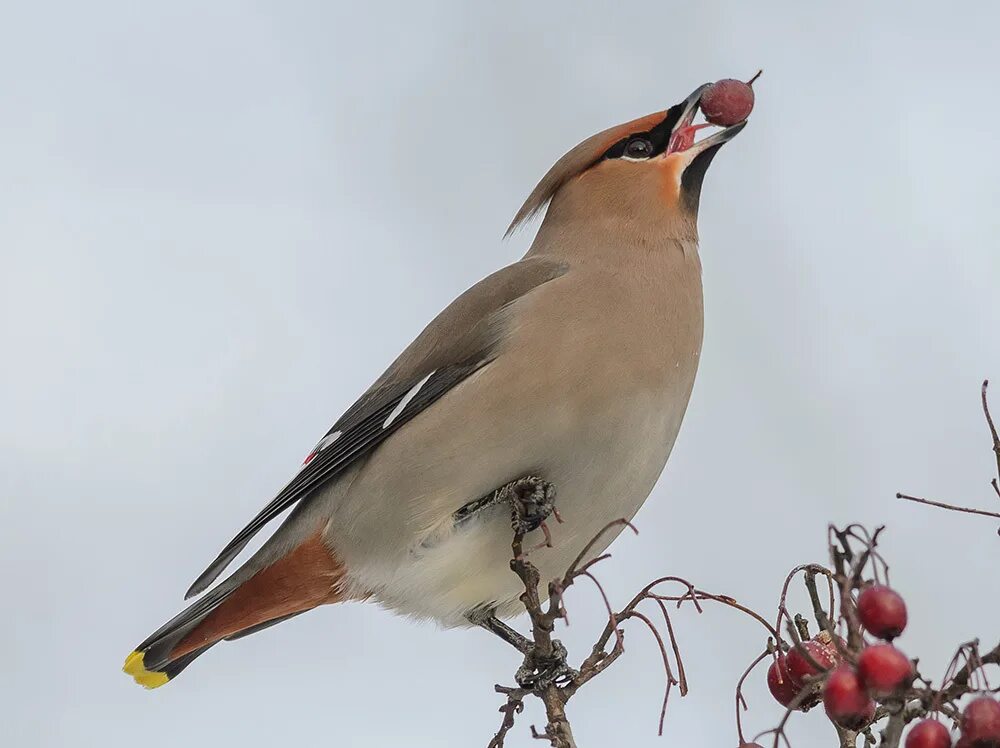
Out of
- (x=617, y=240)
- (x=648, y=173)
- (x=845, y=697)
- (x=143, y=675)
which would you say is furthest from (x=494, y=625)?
(x=845, y=697)

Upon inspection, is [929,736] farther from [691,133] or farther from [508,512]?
[691,133]

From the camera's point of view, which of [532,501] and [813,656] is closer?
[813,656]

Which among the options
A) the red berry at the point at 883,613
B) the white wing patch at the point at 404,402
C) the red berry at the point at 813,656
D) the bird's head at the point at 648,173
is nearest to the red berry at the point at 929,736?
the red berry at the point at 883,613

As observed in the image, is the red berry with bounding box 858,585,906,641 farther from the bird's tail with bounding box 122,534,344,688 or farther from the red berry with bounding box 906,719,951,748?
the bird's tail with bounding box 122,534,344,688

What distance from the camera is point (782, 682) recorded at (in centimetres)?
209

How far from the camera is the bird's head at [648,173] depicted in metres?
3.46

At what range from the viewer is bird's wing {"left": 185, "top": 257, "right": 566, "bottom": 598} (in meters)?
3.15

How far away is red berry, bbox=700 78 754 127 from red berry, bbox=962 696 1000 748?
202 centimetres

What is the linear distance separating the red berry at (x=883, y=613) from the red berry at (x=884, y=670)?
0.16 feet

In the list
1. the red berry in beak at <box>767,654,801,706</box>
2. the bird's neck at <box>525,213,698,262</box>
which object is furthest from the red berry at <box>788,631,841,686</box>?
the bird's neck at <box>525,213,698,262</box>

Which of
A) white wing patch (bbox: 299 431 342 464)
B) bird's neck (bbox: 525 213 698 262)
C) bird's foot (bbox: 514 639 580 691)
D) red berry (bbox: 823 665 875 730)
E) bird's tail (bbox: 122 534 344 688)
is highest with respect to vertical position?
bird's neck (bbox: 525 213 698 262)

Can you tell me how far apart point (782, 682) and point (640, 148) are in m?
1.79

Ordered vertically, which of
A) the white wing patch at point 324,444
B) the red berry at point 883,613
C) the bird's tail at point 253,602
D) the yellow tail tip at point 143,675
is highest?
the white wing patch at point 324,444

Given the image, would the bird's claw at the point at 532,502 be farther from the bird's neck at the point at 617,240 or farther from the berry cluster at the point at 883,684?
the berry cluster at the point at 883,684
